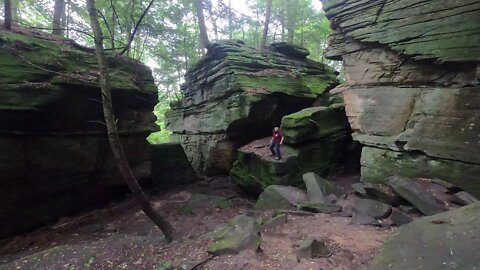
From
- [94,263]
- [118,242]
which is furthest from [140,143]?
[94,263]

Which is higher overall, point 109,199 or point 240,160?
point 240,160

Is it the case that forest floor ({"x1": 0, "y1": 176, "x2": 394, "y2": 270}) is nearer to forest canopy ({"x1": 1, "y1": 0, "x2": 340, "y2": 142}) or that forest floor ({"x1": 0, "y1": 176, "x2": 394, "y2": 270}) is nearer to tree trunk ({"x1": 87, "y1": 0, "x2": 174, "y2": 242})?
tree trunk ({"x1": 87, "y1": 0, "x2": 174, "y2": 242})

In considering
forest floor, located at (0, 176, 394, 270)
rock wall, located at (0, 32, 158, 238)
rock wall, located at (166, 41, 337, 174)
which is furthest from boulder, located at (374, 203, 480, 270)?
rock wall, located at (166, 41, 337, 174)

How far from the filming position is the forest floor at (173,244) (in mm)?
4941

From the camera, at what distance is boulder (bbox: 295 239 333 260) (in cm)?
A: 484

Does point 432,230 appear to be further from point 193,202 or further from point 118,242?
point 193,202

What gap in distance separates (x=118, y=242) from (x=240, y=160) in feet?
23.5

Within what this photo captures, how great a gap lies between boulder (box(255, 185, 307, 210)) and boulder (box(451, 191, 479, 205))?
3.86 meters

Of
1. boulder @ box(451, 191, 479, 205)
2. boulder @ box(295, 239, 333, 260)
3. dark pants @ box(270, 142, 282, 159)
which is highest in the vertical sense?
dark pants @ box(270, 142, 282, 159)

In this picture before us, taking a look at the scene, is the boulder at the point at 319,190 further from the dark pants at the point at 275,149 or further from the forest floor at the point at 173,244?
the dark pants at the point at 275,149

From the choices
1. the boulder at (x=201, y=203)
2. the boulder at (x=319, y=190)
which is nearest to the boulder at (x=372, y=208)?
the boulder at (x=319, y=190)

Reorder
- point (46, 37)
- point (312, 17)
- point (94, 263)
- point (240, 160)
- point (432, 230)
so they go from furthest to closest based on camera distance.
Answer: point (312, 17), point (240, 160), point (46, 37), point (94, 263), point (432, 230)

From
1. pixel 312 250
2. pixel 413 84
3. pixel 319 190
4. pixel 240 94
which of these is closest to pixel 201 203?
pixel 319 190

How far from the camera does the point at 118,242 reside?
24.2 feet
